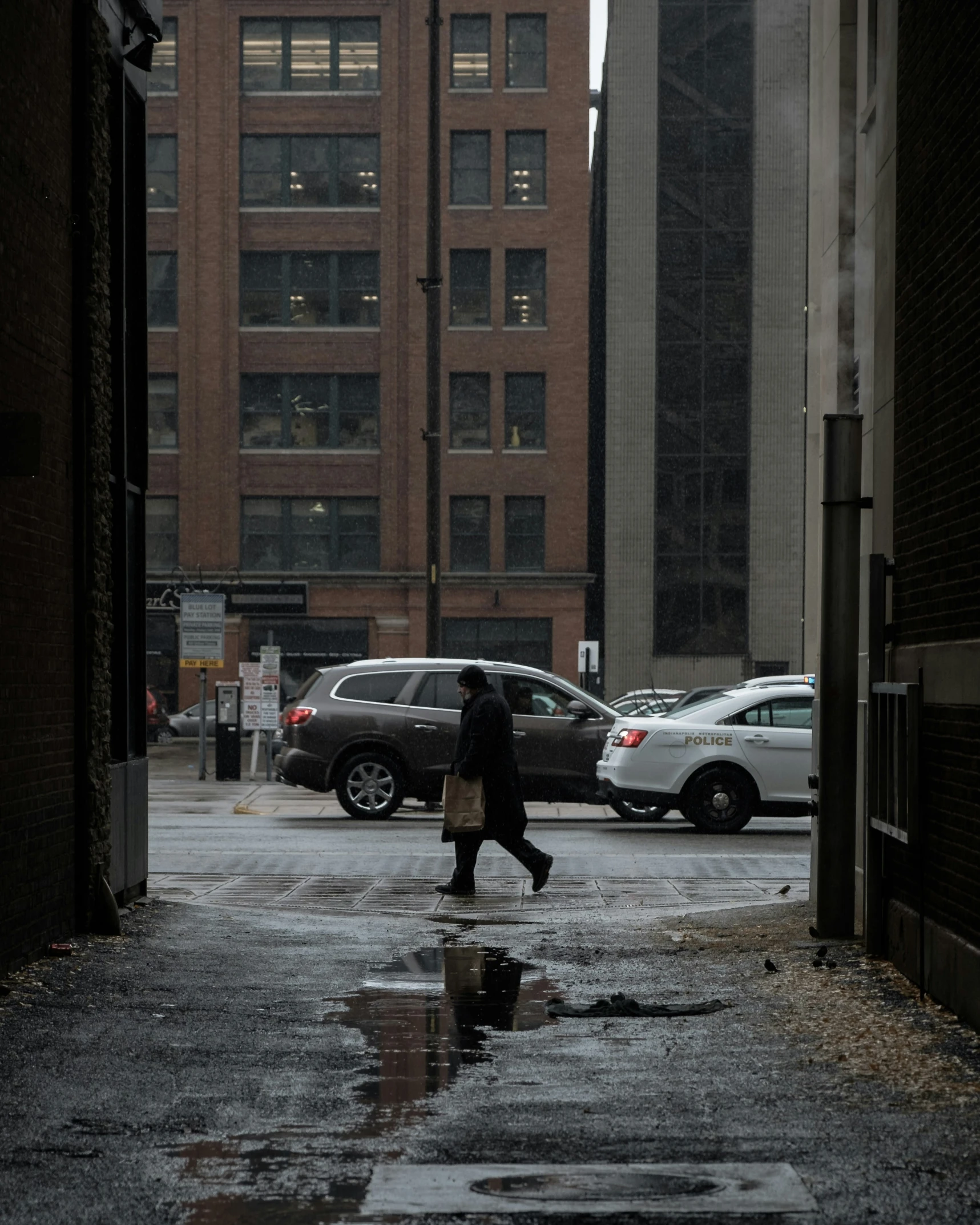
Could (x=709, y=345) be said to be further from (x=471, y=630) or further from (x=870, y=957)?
(x=870, y=957)

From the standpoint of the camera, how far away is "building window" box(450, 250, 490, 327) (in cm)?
4922

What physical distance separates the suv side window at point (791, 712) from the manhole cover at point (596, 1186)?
14272mm

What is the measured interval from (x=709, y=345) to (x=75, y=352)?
147 ft

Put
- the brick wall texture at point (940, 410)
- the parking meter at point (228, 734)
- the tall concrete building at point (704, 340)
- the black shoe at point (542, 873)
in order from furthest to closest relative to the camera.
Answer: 1. the tall concrete building at point (704, 340)
2. the parking meter at point (228, 734)
3. the black shoe at point (542, 873)
4. the brick wall texture at point (940, 410)

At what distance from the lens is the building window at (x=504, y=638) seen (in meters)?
49.7

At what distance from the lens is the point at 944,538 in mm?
8062

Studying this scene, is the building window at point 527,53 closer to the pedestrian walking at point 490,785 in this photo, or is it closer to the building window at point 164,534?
the building window at point 164,534

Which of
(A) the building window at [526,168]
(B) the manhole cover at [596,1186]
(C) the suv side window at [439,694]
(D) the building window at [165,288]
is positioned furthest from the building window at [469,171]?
(B) the manhole cover at [596,1186]

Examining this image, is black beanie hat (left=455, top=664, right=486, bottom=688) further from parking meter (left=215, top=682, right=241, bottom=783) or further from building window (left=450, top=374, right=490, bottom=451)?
building window (left=450, top=374, right=490, bottom=451)

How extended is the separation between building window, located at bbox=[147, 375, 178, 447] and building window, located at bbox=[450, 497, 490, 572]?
26.9 feet

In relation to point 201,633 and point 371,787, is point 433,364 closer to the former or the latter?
point 201,633

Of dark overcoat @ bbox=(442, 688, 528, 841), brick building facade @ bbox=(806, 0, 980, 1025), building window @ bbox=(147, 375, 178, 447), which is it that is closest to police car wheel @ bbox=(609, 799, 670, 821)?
dark overcoat @ bbox=(442, 688, 528, 841)

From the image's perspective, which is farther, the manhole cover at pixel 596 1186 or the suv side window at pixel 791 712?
the suv side window at pixel 791 712

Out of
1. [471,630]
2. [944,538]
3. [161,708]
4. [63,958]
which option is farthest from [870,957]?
[471,630]
